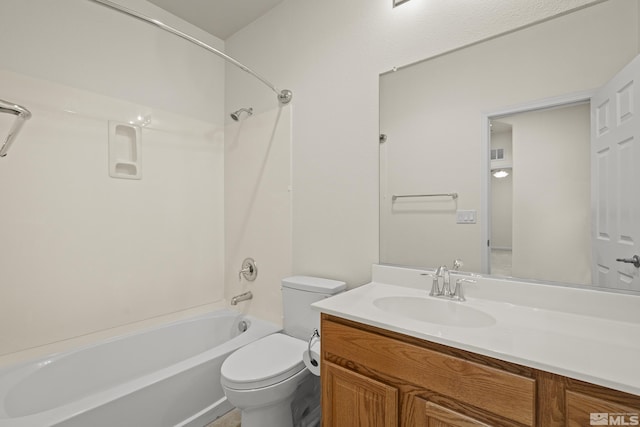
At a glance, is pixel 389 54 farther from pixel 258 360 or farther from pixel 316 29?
pixel 258 360

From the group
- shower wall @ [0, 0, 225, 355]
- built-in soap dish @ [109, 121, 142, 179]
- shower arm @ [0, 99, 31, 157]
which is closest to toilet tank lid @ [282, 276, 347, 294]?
shower wall @ [0, 0, 225, 355]

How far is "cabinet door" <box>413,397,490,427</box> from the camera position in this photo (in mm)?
826

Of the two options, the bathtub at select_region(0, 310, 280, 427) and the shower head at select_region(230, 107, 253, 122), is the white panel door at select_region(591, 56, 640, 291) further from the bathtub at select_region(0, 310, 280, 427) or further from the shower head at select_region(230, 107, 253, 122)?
the shower head at select_region(230, 107, 253, 122)

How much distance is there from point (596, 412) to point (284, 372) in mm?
1131

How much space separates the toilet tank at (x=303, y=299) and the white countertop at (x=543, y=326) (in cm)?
30

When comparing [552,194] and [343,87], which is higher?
[343,87]

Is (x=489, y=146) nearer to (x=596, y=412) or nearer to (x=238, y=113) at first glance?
(x=596, y=412)

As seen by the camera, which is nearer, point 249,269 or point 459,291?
point 459,291

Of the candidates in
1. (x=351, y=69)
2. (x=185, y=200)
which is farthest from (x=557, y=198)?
(x=185, y=200)

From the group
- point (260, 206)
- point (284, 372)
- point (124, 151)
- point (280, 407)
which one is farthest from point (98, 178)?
point (280, 407)

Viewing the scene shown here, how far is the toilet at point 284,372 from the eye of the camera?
1.33 m

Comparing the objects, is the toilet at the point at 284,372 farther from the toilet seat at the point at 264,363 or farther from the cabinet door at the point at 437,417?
the cabinet door at the point at 437,417

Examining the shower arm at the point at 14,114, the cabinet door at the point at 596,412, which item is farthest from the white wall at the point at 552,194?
the shower arm at the point at 14,114

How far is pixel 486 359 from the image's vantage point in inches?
31.9
